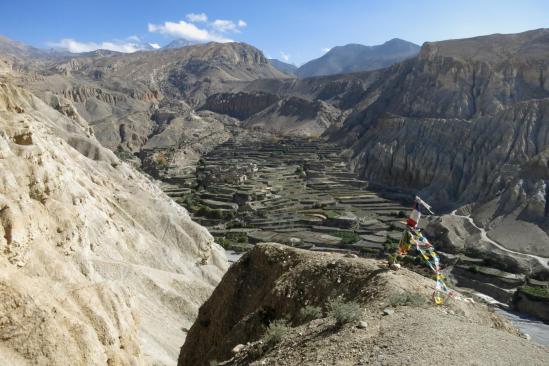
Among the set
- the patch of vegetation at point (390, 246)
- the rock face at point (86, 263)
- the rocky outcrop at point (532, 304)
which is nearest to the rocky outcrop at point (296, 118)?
the patch of vegetation at point (390, 246)

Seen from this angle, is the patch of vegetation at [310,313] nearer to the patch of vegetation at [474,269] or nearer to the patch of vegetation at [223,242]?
the patch of vegetation at [474,269]

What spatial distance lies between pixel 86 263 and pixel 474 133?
214 ft

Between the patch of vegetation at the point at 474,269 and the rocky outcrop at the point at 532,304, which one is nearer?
the rocky outcrop at the point at 532,304

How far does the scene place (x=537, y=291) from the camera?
3650cm

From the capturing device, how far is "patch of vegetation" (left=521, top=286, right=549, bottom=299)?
35.7 m

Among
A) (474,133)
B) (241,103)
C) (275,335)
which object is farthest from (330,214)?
(241,103)

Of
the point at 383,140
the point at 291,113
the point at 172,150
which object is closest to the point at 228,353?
the point at 383,140

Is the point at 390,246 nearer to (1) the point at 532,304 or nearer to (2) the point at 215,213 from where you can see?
(1) the point at 532,304

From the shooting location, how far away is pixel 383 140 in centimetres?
9131

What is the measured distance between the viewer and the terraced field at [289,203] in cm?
5278

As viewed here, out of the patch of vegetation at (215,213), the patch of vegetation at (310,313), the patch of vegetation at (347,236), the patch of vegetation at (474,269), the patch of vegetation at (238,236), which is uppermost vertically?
the patch of vegetation at (310,313)

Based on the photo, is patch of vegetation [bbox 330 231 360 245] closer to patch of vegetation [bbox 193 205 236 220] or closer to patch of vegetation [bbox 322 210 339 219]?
patch of vegetation [bbox 322 210 339 219]

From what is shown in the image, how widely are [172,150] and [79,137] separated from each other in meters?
58.8

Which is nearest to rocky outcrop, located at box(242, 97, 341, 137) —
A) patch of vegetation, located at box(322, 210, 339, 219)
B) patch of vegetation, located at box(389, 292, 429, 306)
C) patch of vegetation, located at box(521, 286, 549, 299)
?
patch of vegetation, located at box(322, 210, 339, 219)
